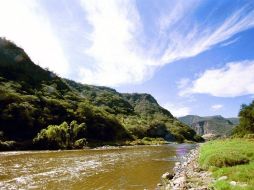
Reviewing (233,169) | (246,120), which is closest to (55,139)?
(246,120)

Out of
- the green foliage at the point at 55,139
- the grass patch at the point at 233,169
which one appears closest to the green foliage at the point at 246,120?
the green foliage at the point at 55,139

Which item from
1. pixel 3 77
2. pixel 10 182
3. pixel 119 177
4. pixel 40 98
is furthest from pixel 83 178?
pixel 3 77

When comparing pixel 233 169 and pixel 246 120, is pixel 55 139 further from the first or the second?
pixel 233 169

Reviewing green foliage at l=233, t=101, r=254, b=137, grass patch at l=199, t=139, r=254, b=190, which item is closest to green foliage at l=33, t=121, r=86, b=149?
green foliage at l=233, t=101, r=254, b=137

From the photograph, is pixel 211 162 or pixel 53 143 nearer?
pixel 211 162

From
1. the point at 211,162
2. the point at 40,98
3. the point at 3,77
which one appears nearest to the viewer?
the point at 211,162

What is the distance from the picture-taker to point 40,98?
580 feet

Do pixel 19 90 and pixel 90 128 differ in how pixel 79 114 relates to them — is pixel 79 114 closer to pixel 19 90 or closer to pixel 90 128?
pixel 90 128

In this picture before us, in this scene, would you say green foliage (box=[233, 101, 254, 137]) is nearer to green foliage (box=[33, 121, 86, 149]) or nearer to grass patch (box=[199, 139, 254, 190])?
green foliage (box=[33, 121, 86, 149])

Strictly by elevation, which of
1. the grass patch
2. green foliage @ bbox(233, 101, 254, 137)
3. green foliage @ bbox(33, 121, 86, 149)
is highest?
green foliage @ bbox(233, 101, 254, 137)

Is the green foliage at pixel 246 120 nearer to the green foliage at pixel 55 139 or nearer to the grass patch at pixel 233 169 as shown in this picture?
the green foliage at pixel 55 139

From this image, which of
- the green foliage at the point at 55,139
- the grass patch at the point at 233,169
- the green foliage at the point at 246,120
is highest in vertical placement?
the green foliage at the point at 246,120

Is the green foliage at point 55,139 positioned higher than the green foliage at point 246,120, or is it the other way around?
the green foliage at point 246,120

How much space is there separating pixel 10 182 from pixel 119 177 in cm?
1156
